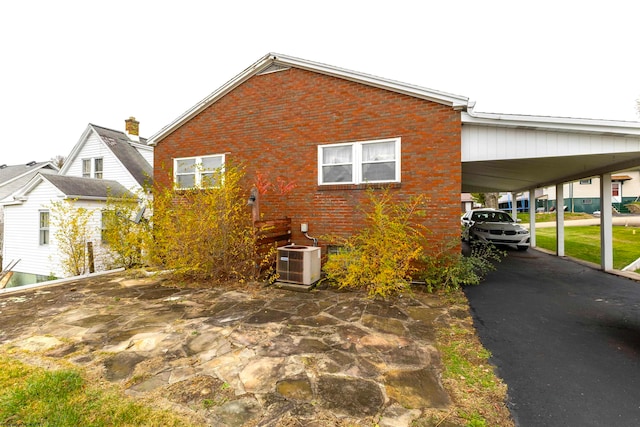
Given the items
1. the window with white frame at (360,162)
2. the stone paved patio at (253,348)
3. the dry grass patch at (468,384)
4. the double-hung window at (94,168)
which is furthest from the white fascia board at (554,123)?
the double-hung window at (94,168)

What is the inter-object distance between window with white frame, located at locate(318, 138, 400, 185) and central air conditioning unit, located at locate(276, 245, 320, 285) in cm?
221

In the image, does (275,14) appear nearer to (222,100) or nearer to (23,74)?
(222,100)

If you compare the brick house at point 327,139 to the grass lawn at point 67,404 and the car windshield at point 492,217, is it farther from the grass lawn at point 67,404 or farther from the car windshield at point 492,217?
the car windshield at point 492,217

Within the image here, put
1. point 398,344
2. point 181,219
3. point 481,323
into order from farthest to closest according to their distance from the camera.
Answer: point 181,219 → point 481,323 → point 398,344

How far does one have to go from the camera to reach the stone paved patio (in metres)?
2.35

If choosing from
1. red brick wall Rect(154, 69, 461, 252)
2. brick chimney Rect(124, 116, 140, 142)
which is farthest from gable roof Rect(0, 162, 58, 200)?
red brick wall Rect(154, 69, 461, 252)

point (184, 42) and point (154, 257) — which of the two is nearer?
point (154, 257)

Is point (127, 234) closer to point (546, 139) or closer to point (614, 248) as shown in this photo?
point (546, 139)

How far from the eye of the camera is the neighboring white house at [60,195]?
11.3m

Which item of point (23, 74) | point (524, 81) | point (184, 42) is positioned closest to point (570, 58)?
point (524, 81)

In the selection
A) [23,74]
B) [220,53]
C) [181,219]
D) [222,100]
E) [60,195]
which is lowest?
[181,219]

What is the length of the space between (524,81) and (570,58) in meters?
6.31

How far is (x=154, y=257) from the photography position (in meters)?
7.21

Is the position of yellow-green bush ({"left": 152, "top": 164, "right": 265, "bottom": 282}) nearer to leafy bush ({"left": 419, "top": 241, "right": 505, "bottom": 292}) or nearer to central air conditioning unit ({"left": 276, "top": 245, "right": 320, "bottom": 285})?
central air conditioning unit ({"left": 276, "top": 245, "right": 320, "bottom": 285})
